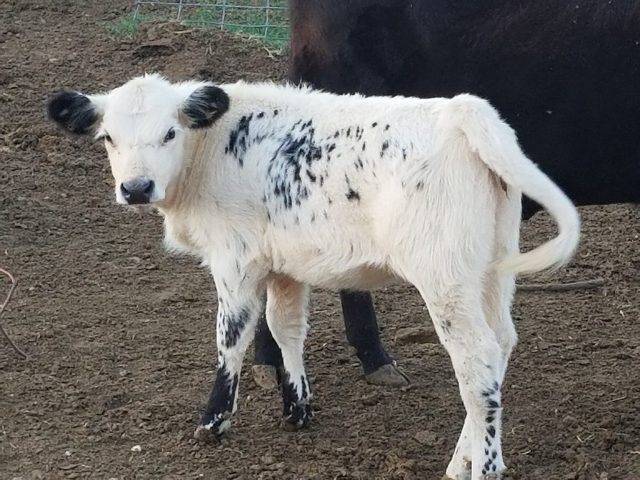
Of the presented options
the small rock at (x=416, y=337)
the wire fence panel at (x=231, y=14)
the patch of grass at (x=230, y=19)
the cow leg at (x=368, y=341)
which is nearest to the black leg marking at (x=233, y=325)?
the cow leg at (x=368, y=341)

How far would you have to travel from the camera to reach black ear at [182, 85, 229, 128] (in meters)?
5.32

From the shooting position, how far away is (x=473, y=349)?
4.63 meters

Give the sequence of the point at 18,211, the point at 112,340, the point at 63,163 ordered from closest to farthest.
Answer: the point at 112,340, the point at 18,211, the point at 63,163

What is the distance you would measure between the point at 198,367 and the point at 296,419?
907 millimetres

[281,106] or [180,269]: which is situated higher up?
[281,106]

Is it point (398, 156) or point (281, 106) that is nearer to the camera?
point (398, 156)

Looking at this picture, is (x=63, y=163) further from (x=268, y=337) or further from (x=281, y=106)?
(x=281, y=106)

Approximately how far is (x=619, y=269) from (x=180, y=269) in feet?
9.36

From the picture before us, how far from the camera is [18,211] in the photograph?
846 centimetres

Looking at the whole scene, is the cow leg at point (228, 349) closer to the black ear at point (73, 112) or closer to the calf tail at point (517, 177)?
the black ear at point (73, 112)

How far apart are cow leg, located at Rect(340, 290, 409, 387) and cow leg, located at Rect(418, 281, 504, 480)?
1429 mm

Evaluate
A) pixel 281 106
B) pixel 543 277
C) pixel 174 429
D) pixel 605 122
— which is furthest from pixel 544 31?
pixel 174 429

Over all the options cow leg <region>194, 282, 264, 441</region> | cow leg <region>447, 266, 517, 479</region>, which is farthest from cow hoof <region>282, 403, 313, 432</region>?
cow leg <region>447, 266, 517, 479</region>

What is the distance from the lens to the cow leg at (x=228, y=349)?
5.39m
